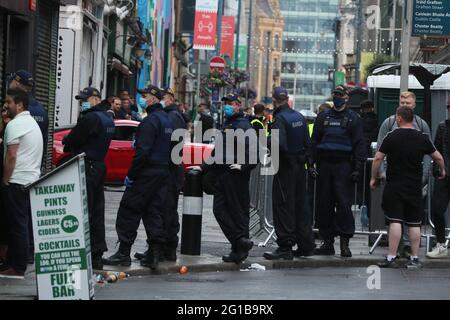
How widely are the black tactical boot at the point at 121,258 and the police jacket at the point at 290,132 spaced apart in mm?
2423

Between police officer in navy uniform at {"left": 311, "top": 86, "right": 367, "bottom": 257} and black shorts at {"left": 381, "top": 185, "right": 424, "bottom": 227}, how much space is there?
0.66m

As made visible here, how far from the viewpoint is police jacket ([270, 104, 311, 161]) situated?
15.5 m

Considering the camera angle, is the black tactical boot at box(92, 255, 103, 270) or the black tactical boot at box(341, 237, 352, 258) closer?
the black tactical boot at box(92, 255, 103, 270)

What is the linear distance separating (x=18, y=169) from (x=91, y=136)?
1.14 metres

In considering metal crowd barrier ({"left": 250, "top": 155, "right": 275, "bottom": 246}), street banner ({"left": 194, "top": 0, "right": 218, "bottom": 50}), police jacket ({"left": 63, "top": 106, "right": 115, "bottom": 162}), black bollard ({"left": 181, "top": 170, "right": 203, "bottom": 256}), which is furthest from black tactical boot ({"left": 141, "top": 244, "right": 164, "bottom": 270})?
street banner ({"left": 194, "top": 0, "right": 218, "bottom": 50})

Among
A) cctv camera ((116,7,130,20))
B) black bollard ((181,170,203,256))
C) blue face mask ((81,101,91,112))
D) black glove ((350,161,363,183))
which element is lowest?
black bollard ((181,170,203,256))

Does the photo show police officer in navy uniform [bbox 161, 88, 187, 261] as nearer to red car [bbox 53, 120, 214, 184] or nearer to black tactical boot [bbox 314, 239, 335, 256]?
black tactical boot [bbox 314, 239, 335, 256]

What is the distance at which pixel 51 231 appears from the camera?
10398mm

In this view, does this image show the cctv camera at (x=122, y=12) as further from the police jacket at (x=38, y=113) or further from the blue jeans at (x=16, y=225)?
the blue jeans at (x=16, y=225)

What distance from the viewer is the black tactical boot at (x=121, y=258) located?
558 inches

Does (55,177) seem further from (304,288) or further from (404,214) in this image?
(404,214)

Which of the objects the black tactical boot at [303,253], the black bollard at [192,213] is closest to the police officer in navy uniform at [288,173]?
the black tactical boot at [303,253]
